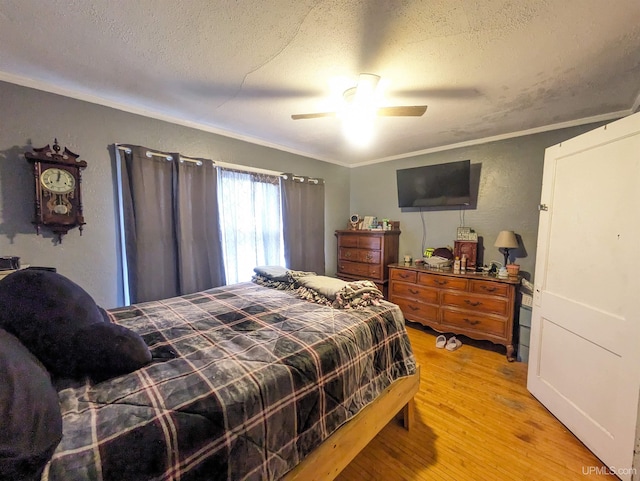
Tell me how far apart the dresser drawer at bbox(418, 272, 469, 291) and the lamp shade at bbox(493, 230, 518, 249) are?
1.81ft

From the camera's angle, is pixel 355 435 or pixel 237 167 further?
pixel 237 167

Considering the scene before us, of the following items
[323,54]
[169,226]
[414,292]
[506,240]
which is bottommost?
[414,292]

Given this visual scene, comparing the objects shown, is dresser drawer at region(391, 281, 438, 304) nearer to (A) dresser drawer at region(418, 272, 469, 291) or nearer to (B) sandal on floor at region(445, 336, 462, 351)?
(A) dresser drawer at region(418, 272, 469, 291)

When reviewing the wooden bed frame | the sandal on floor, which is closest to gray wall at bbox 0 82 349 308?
the wooden bed frame

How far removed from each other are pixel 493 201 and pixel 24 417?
3895 mm

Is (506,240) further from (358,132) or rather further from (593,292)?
(358,132)

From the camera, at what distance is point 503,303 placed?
2.65 meters

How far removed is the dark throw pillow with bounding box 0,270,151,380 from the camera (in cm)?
95

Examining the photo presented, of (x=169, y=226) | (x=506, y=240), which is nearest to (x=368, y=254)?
(x=506, y=240)

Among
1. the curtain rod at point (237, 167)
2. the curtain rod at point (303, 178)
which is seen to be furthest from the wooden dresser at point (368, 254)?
the curtain rod at point (237, 167)

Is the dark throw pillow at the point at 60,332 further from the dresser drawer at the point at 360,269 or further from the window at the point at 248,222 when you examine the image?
the dresser drawer at the point at 360,269

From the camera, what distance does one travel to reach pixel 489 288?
2.73 m

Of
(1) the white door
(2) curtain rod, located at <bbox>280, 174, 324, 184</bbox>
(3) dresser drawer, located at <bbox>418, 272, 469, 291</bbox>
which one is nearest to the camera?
(1) the white door

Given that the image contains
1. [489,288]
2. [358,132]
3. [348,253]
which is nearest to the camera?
[489,288]
